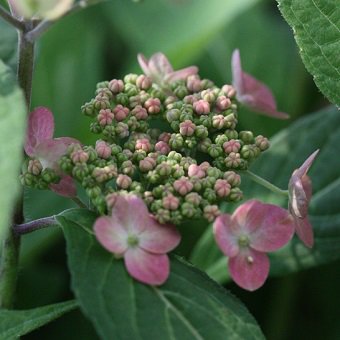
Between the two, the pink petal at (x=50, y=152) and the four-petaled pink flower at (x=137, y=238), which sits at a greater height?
the pink petal at (x=50, y=152)

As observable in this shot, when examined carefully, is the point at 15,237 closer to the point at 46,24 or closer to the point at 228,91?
the point at 46,24

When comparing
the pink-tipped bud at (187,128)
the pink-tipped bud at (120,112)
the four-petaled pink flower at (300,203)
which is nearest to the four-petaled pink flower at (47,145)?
the pink-tipped bud at (120,112)

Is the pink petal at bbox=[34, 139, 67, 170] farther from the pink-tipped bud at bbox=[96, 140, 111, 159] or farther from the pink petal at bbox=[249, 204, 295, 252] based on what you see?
the pink petal at bbox=[249, 204, 295, 252]

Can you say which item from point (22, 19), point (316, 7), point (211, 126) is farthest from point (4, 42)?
point (316, 7)

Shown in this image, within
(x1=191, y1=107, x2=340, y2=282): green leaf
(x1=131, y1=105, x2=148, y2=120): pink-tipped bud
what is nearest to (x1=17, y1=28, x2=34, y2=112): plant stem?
(x1=131, y1=105, x2=148, y2=120): pink-tipped bud

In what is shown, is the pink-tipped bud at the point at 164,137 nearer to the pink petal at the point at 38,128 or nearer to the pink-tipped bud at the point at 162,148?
the pink-tipped bud at the point at 162,148

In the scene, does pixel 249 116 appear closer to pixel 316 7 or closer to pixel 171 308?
pixel 316 7
